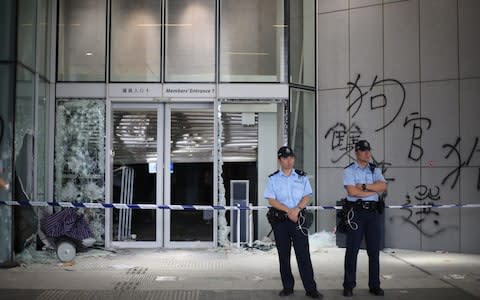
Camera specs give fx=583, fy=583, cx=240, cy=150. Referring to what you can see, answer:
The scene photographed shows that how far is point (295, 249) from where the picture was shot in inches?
261

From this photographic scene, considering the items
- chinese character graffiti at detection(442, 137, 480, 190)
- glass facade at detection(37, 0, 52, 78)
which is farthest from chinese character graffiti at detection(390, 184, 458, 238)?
glass facade at detection(37, 0, 52, 78)

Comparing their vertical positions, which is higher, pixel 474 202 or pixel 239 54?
pixel 239 54

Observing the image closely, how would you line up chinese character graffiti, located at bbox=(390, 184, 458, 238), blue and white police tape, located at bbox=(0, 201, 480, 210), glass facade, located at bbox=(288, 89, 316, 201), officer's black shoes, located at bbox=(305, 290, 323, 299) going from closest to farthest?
officer's black shoes, located at bbox=(305, 290, 323, 299) < blue and white police tape, located at bbox=(0, 201, 480, 210) < chinese character graffiti, located at bbox=(390, 184, 458, 238) < glass facade, located at bbox=(288, 89, 316, 201)

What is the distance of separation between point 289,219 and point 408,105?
201 inches

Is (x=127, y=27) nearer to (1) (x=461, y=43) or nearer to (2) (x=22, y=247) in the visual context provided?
(2) (x=22, y=247)

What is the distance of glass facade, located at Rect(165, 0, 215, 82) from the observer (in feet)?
35.3

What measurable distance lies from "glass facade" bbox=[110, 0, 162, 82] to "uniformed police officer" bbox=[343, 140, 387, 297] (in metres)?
5.16

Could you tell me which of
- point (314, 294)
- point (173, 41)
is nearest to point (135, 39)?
point (173, 41)

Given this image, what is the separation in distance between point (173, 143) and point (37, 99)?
8.37ft

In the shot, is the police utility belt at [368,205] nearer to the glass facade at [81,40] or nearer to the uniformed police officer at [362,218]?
the uniformed police officer at [362,218]

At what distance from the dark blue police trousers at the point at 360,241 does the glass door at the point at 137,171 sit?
4741 mm

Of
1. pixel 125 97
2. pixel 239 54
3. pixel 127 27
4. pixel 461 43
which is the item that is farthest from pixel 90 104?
pixel 461 43

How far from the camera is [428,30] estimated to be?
1055 cm

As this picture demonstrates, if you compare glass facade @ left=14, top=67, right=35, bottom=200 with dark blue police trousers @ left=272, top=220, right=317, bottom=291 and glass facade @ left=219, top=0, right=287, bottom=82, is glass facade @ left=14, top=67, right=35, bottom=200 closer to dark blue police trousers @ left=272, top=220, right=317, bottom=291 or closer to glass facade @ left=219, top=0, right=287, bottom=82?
glass facade @ left=219, top=0, right=287, bottom=82
